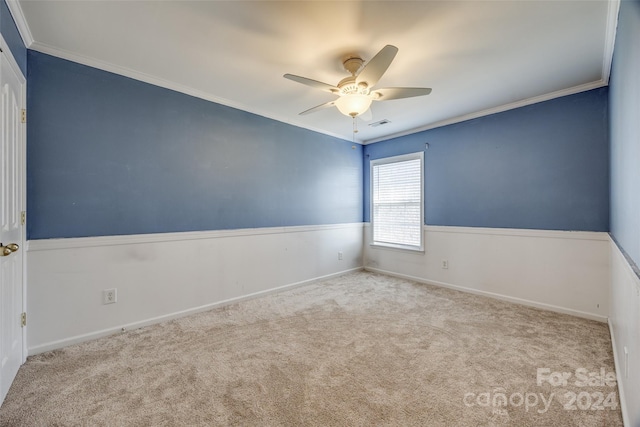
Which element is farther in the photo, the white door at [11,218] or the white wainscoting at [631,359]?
the white door at [11,218]

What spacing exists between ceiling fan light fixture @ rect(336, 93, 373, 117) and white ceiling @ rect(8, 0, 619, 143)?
0.36 metres

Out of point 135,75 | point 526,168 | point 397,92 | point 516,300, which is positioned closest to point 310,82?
point 397,92

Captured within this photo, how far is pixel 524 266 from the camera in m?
3.32

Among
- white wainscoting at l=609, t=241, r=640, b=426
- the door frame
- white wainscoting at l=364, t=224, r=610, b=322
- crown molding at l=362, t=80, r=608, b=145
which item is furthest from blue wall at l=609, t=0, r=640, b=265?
the door frame

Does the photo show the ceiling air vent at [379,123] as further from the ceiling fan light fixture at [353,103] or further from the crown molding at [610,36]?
the crown molding at [610,36]

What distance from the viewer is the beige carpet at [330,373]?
1.56m

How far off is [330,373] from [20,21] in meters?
3.23

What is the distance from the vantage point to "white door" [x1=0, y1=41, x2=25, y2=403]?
5.51 feet

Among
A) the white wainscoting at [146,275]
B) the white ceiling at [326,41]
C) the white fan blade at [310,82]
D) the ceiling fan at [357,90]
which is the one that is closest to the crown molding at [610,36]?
the white ceiling at [326,41]

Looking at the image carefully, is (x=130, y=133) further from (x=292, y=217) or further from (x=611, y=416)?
(x=611, y=416)

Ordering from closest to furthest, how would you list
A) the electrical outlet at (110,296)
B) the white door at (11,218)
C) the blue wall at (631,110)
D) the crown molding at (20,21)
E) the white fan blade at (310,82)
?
the blue wall at (631,110) → the white door at (11,218) → the crown molding at (20,21) → the white fan blade at (310,82) → the electrical outlet at (110,296)

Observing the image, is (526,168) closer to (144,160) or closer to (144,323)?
(144,160)

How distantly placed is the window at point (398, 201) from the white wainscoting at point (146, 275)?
1.52m

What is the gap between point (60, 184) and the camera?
230 centimetres
